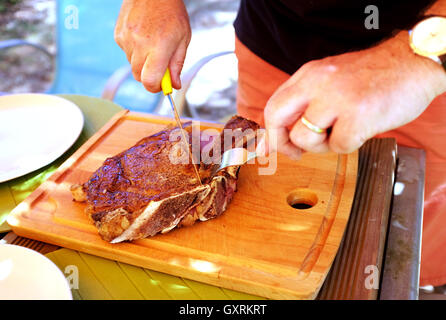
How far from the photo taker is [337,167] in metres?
1.96

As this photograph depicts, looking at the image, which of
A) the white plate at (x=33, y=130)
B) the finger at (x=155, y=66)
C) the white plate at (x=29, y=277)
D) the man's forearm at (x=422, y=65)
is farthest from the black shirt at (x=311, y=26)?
the white plate at (x=29, y=277)

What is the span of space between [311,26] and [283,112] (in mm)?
880

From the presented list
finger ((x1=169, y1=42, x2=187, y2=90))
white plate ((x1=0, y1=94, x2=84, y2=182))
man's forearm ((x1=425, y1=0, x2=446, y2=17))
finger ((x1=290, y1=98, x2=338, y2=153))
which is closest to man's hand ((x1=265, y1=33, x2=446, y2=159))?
finger ((x1=290, y1=98, x2=338, y2=153))

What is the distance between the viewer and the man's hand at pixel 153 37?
6.04 ft

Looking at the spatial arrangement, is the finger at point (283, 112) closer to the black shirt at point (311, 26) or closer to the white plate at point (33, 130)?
the black shirt at point (311, 26)

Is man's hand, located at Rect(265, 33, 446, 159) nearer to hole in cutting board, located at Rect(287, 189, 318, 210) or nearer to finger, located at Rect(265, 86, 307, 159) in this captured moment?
finger, located at Rect(265, 86, 307, 159)

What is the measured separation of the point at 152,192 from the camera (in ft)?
5.62

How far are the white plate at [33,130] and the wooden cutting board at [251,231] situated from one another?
185mm

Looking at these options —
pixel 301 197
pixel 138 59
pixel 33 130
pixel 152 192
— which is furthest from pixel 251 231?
pixel 33 130

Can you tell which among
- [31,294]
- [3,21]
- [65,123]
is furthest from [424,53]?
[3,21]

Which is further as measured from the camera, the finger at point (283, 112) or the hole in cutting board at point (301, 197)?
the hole in cutting board at point (301, 197)

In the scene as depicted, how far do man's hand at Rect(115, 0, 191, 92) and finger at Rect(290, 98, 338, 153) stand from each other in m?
0.77

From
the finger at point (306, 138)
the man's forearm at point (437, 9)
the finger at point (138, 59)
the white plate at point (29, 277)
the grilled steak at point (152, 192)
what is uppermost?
the man's forearm at point (437, 9)

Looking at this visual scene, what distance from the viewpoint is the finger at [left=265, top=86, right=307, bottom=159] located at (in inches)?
54.4
